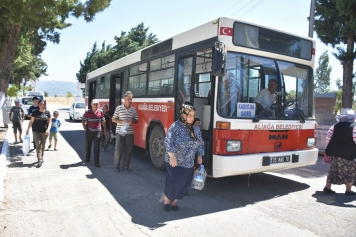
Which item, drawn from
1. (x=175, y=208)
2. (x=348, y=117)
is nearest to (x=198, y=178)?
(x=175, y=208)

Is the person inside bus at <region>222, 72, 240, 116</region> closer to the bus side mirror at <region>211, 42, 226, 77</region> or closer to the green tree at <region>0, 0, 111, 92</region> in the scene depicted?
the bus side mirror at <region>211, 42, 226, 77</region>

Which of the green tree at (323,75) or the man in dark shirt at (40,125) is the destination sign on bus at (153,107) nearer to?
the man in dark shirt at (40,125)

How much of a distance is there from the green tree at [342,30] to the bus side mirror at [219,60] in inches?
599

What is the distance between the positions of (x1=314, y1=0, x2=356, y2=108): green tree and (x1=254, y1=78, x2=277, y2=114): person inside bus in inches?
557

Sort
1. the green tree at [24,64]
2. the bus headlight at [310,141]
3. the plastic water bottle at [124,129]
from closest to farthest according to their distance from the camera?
the bus headlight at [310,141] → the plastic water bottle at [124,129] → the green tree at [24,64]

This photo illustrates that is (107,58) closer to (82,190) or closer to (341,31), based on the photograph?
(341,31)

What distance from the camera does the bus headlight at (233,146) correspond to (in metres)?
5.32

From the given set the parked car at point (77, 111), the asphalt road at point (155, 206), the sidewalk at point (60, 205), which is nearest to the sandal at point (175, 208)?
the asphalt road at point (155, 206)

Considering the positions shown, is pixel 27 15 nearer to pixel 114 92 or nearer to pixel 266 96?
pixel 114 92

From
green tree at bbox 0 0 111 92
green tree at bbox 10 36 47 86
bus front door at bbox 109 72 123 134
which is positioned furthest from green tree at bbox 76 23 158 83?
bus front door at bbox 109 72 123 134

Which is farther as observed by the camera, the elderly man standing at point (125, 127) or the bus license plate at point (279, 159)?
the elderly man standing at point (125, 127)

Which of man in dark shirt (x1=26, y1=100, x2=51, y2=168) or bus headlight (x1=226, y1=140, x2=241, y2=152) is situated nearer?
bus headlight (x1=226, y1=140, x2=241, y2=152)

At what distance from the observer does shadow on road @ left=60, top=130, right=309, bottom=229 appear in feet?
15.6

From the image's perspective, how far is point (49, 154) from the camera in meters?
9.41
